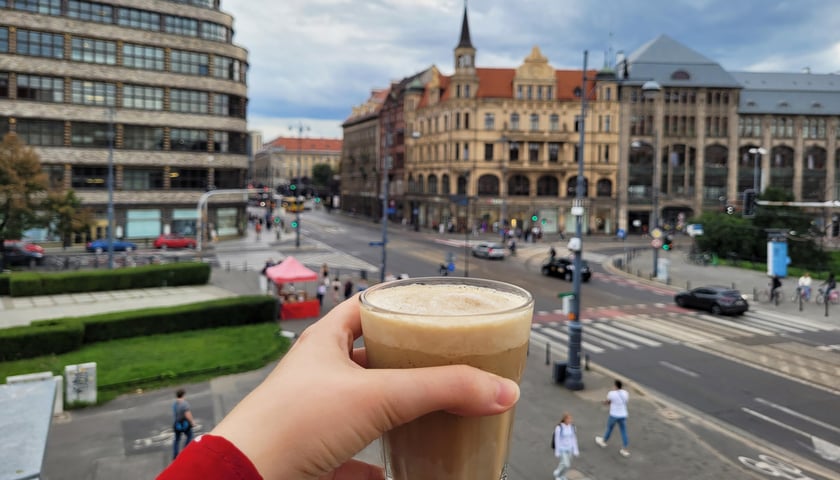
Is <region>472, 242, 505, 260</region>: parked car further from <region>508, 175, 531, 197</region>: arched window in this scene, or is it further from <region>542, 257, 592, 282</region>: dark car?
<region>508, 175, 531, 197</region>: arched window

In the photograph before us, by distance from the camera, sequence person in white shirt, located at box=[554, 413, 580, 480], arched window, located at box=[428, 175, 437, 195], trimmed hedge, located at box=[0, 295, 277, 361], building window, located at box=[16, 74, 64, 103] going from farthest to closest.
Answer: arched window, located at box=[428, 175, 437, 195] → building window, located at box=[16, 74, 64, 103] → trimmed hedge, located at box=[0, 295, 277, 361] → person in white shirt, located at box=[554, 413, 580, 480]

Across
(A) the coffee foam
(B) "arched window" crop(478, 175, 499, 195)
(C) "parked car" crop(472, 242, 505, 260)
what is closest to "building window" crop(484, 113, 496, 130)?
(B) "arched window" crop(478, 175, 499, 195)

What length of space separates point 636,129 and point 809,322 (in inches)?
1938

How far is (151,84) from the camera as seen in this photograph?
174ft

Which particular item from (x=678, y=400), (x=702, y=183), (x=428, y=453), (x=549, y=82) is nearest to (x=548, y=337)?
(x=678, y=400)

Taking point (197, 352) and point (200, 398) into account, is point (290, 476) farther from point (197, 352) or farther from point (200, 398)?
point (197, 352)

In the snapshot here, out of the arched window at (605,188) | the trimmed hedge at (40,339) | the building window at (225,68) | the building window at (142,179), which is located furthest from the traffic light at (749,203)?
the building window at (142,179)

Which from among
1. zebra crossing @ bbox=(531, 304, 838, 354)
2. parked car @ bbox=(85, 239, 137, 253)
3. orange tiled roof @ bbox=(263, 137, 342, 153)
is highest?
orange tiled roof @ bbox=(263, 137, 342, 153)

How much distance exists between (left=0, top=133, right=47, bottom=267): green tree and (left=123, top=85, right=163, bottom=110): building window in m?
18.3

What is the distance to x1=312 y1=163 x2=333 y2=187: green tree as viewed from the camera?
422 feet

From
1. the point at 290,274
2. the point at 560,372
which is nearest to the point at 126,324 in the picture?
the point at 290,274

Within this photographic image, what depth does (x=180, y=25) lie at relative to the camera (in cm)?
5459

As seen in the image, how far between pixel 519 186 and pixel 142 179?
4058 centimetres

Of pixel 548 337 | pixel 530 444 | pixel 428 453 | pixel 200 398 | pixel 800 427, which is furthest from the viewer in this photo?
pixel 548 337
